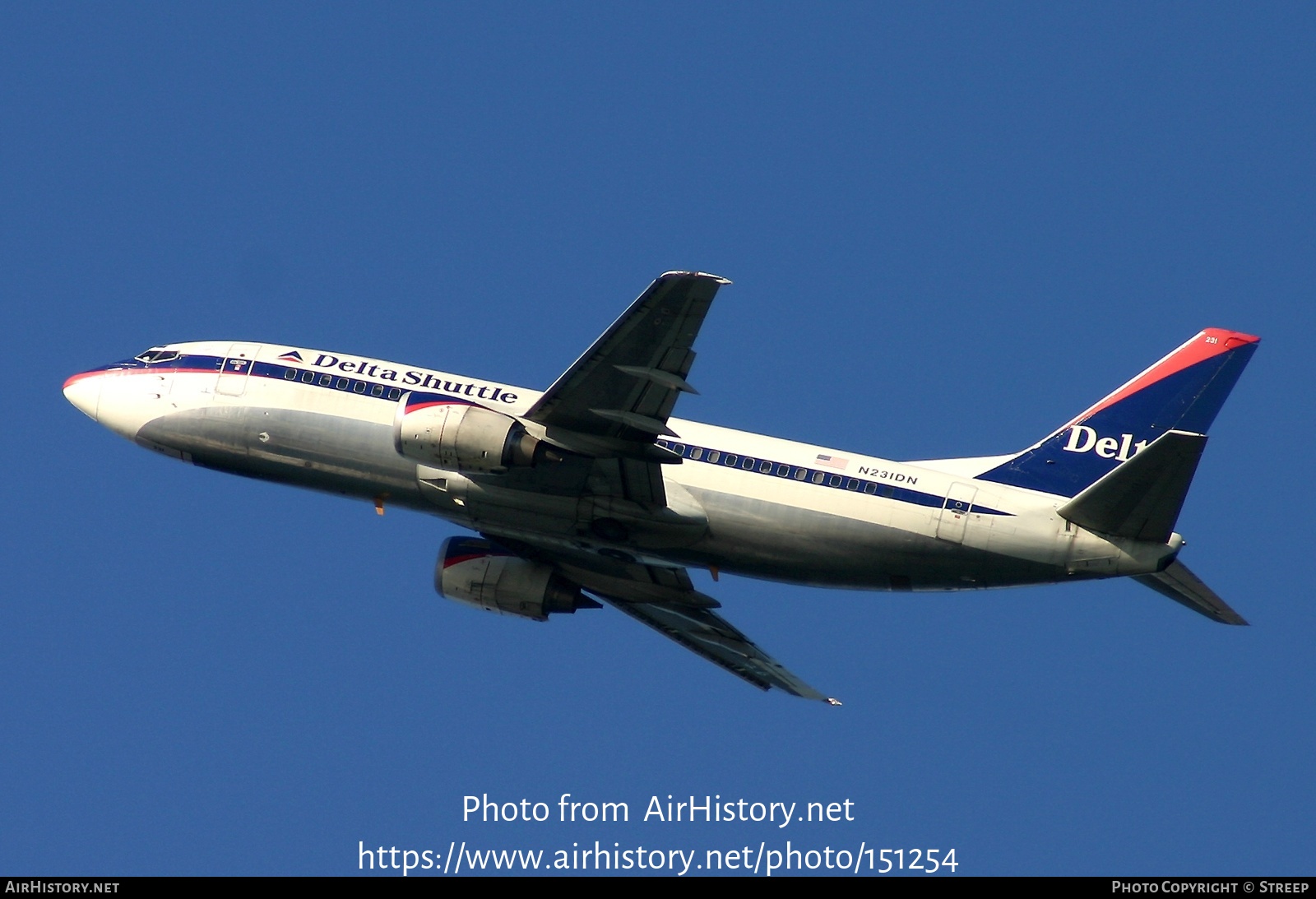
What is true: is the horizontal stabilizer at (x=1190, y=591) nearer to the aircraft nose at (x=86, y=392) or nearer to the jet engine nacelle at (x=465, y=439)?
the jet engine nacelle at (x=465, y=439)

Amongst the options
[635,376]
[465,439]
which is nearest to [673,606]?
[465,439]

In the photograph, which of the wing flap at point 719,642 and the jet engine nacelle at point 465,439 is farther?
the wing flap at point 719,642

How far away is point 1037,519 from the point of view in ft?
132

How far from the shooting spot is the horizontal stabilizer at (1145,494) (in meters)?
36.5

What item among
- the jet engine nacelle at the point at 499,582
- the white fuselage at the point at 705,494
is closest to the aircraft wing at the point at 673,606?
the jet engine nacelle at the point at 499,582

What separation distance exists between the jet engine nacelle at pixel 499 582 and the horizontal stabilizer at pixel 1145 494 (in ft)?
49.8

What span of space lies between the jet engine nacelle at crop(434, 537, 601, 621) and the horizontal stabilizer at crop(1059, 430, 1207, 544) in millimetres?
15169

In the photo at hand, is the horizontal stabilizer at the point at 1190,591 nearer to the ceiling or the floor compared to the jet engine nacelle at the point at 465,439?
nearer to the floor

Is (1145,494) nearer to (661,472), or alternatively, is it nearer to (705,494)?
(705,494)

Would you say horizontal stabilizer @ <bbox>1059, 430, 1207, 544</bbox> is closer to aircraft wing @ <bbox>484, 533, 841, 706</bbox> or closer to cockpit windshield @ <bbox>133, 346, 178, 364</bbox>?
aircraft wing @ <bbox>484, 533, 841, 706</bbox>

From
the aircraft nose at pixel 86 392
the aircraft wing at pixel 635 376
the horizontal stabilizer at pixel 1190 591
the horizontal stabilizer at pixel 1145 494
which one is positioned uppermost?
the aircraft nose at pixel 86 392

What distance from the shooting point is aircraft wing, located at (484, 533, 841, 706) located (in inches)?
1823

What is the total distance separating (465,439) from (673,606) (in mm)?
10761
